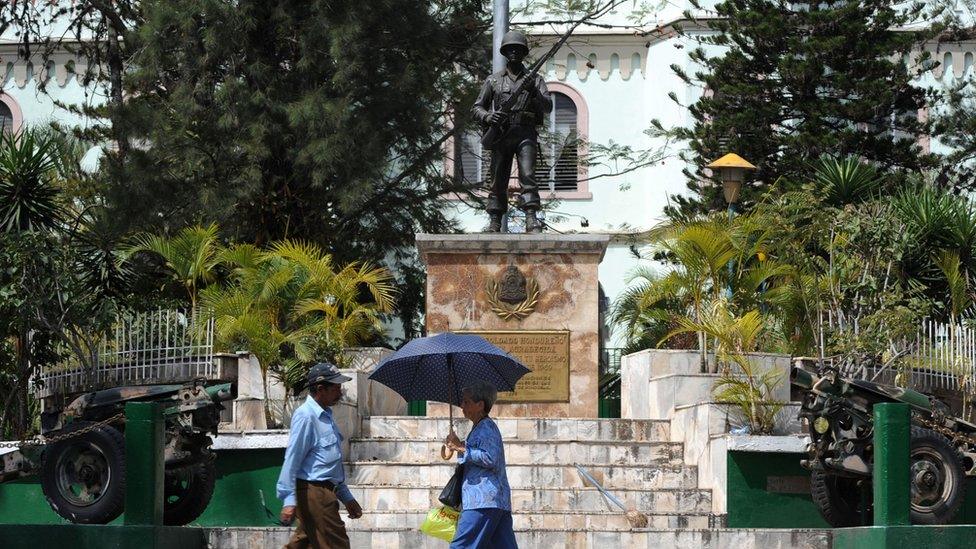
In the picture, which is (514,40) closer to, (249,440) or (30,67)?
(249,440)

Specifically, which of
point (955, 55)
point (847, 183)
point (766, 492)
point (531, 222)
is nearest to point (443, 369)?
point (766, 492)

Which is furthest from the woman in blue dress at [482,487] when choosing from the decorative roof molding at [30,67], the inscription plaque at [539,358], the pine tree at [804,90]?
the decorative roof molding at [30,67]

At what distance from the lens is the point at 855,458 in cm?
1155

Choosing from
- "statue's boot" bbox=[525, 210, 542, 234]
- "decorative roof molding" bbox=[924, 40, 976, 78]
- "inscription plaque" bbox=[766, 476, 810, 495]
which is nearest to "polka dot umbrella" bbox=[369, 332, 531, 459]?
"inscription plaque" bbox=[766, 476, 810, 495]

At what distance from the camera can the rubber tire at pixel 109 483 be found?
37.3ft

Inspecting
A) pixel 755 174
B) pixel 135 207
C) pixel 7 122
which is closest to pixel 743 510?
pixel 135 207

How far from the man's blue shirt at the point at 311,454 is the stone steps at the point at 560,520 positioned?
3.10 m

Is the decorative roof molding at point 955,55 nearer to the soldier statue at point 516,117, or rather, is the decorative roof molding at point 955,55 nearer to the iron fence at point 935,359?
the iron fence at point 935,359

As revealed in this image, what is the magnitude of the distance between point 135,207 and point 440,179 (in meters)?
4.33

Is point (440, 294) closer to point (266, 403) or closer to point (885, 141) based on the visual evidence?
point (266, 403)

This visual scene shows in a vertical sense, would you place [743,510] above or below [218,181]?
below

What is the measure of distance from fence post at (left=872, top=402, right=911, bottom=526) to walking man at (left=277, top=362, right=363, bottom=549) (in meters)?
3.37

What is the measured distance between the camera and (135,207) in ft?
66.6

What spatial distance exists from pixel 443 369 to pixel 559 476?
2.32 m
